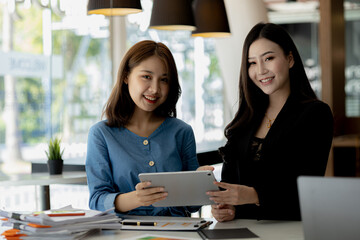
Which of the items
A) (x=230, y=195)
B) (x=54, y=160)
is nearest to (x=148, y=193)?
(x=230, y=195)

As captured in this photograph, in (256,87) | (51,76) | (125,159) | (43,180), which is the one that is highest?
(51,76)

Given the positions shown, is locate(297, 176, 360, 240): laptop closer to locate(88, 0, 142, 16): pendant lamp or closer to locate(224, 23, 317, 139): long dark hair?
locate(224, 23, 317, 139): long dark hair

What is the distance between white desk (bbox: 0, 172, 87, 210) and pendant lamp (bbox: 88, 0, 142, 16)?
3.76 ft

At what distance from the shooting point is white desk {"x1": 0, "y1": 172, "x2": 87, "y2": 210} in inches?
127

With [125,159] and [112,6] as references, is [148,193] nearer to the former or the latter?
[125,159]

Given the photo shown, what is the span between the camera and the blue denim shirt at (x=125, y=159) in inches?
88.8

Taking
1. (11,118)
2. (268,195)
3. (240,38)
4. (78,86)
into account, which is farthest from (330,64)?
(268,195)

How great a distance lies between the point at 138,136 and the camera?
2365 millimetres

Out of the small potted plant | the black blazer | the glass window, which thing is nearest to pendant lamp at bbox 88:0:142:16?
the small potted plant

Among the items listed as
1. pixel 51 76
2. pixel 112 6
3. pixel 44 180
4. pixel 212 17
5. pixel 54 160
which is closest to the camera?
pixel 44 180

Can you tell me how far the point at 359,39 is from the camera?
9906 mm

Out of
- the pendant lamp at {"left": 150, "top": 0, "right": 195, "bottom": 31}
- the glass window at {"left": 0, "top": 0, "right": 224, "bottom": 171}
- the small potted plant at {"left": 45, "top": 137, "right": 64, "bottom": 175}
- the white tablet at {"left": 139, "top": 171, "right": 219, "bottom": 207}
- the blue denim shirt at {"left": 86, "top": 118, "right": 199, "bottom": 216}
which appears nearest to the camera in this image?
the white tablet at {"left": 139, "top": 171, "right": 219, "bottom": 207}

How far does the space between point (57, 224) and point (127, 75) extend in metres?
0.88

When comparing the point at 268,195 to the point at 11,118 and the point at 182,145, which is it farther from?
the point at 11,118
